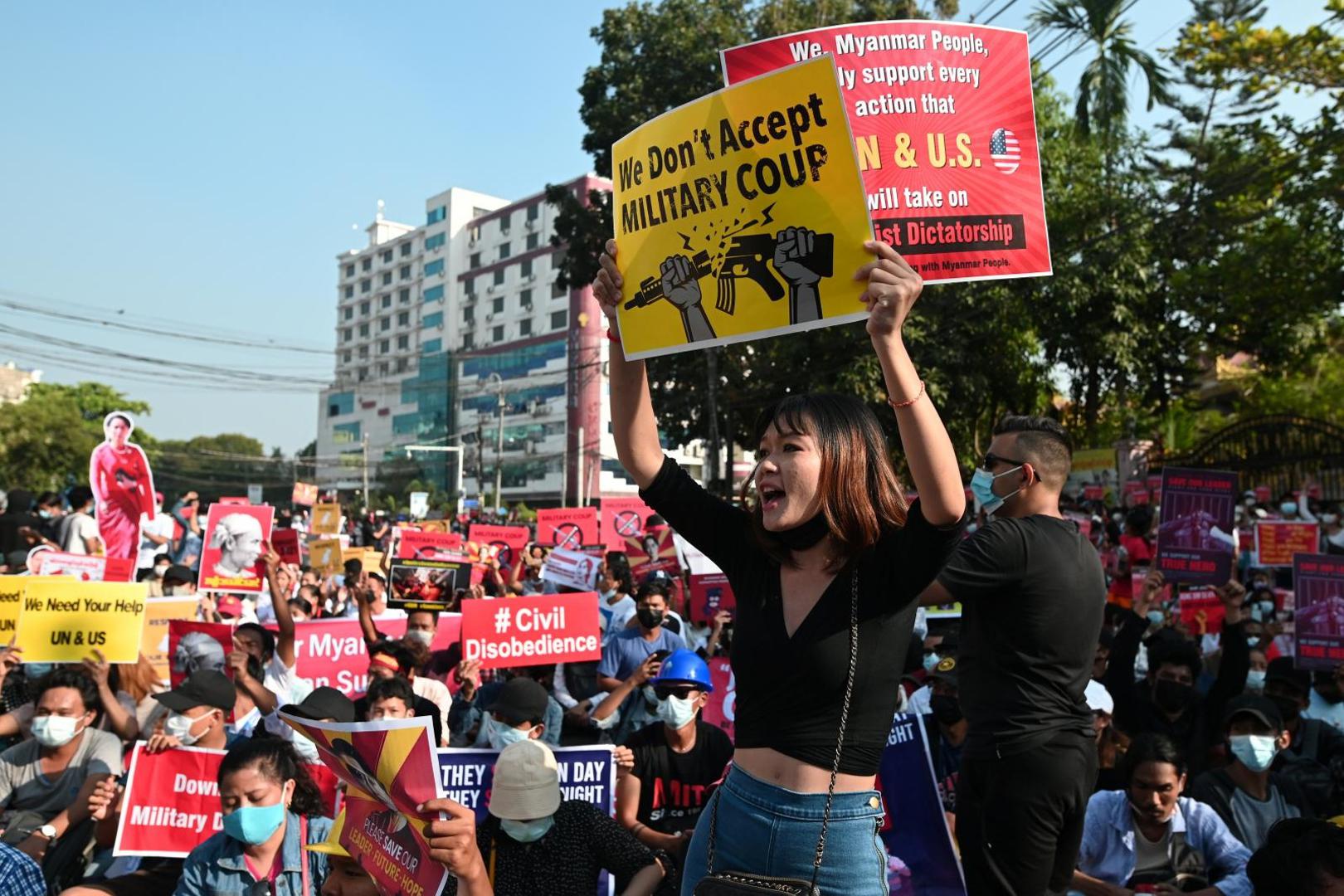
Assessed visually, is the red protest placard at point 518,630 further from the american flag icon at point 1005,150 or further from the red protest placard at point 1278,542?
the red protest placard at point 1278,542

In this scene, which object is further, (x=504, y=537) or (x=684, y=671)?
(x=504, y=537)

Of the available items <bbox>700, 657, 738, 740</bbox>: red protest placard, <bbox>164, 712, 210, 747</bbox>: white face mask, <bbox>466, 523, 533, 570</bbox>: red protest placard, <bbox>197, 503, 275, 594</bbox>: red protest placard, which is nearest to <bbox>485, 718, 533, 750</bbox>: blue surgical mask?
<bbox>164, 712, 210, 747</bbox>: white face mask

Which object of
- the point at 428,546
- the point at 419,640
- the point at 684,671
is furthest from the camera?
the point at 428,546

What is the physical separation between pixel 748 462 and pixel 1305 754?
6468cm

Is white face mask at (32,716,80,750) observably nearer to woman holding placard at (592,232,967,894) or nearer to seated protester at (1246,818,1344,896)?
woman holding placard at (592,232,967,894)

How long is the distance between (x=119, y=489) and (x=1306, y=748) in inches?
377

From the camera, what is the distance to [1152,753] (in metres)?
4.71

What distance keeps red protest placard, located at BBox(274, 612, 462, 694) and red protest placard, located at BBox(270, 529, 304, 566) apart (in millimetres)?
4474

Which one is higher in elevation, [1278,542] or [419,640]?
[1278,542]

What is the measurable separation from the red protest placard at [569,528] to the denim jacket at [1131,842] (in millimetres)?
11352

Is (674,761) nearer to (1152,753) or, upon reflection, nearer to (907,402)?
(1152,753)

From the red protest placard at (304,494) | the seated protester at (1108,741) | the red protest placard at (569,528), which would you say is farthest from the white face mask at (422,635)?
the red protest placard at (304,494)

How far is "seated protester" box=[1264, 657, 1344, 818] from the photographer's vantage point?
5629 millimetres

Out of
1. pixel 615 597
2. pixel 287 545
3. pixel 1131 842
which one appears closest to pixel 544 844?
pixel 1131 842
